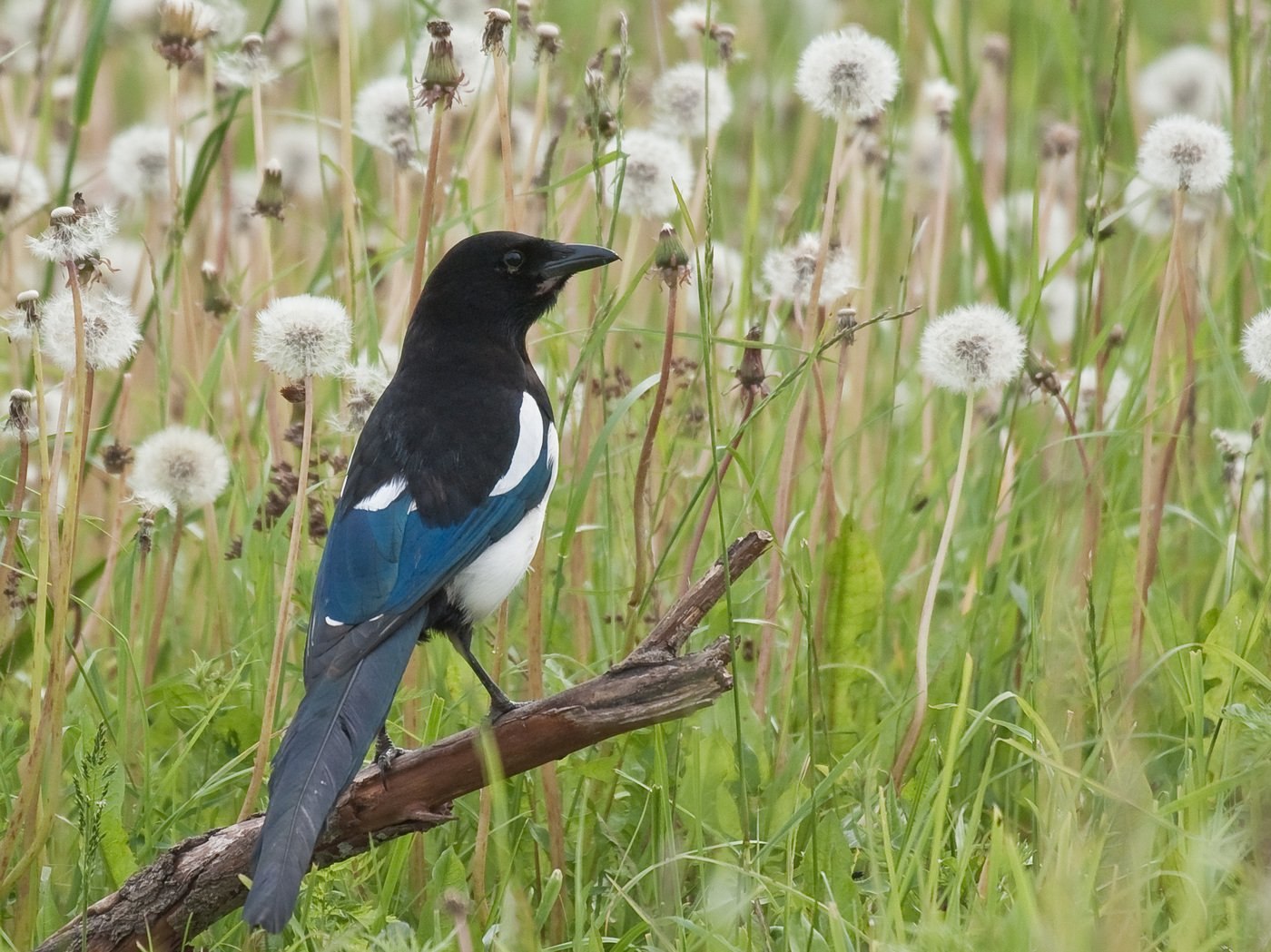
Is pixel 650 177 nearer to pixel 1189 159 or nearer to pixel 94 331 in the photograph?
pixel 1189 159

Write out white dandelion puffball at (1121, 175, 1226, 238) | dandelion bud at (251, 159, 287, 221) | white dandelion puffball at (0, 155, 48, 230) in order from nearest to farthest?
dandelion bud at (251, 159, 287, 221)
white dandelion puffball at (0, 155, 48, 230)
white dandelion puffball at (1121, 175, 1226, 238)

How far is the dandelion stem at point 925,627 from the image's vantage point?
100 inches

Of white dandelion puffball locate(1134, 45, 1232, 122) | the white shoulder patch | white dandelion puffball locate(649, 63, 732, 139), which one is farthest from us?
white dandelion puffball locate(1134, 45, 1232, 122)

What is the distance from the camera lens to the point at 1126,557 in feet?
9.78

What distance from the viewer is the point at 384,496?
2.56 meters

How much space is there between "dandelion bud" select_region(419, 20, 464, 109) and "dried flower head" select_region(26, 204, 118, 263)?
50 cm

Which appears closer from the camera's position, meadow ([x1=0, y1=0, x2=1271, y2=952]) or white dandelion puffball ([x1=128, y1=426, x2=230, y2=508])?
meadow ([x1=0, y1=0, x2=1271, y2=952])

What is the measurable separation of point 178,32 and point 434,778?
138 centimetres

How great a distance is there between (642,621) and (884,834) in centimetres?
102

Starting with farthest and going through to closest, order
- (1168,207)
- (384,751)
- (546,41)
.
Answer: (1168,207)
(546,41)
(384,751)

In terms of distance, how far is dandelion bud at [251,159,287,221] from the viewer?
2805 mm

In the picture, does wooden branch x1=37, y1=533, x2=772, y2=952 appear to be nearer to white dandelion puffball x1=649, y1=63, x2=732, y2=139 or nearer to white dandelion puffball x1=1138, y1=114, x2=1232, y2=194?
white dandelion puffball x1=1138, y1=114, x2=1232, y2=194

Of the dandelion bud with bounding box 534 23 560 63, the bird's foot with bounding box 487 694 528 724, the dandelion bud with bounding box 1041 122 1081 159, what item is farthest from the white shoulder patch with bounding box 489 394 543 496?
the dandelion bud with bounding box 1041 122 1081 159

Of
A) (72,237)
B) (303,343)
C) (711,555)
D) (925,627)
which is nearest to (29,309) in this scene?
(72,237)
